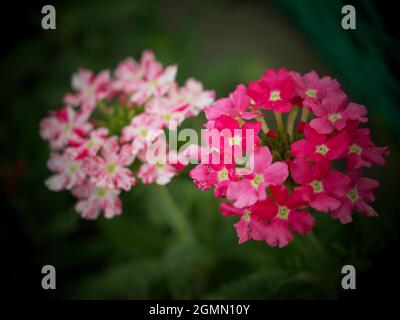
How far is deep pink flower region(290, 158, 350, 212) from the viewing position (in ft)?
2.92

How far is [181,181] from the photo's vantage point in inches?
67.9

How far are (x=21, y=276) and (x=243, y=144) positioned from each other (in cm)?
138

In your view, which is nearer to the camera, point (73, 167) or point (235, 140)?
point (235, 140)

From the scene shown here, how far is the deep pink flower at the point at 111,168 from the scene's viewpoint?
1122 millimetres

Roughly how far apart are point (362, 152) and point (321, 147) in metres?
0.12

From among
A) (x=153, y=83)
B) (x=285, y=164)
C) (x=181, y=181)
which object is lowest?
(x=285, y=164)

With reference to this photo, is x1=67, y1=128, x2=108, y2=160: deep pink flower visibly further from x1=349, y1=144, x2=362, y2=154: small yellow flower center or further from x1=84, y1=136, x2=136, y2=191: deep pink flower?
x1=349, y1=144, x2=362, y2=154: small yellow flower center

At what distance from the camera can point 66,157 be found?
1.24m

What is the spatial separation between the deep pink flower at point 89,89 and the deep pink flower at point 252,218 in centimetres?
65

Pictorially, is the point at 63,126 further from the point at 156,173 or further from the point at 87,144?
the point at 156,173

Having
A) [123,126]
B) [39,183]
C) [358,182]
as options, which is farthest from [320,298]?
[39,183]

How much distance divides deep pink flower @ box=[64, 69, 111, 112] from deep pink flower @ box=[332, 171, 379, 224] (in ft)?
2.81

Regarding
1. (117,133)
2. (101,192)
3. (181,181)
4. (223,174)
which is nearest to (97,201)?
(101,192)

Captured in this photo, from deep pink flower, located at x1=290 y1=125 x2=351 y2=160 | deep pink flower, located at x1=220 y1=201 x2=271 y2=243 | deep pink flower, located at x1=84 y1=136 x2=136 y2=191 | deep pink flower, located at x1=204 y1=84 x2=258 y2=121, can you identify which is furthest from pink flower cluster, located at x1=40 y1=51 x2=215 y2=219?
deep pink flower, located at x1=290 y1=125 x2=351 y2=160
